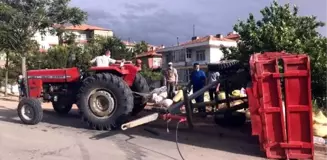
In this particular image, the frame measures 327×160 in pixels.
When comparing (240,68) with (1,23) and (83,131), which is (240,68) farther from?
(1,23)

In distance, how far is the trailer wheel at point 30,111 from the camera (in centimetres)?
1043

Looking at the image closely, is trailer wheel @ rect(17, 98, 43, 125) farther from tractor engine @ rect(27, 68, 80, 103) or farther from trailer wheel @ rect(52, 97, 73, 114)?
trailer wheel @ rect(52, 97, 73, 114)

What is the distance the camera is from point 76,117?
12.0m

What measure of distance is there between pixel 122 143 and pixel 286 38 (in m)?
8.92

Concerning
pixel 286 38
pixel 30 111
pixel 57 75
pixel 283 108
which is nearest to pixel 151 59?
pixel 286 38

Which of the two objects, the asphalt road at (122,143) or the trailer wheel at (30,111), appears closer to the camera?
the asphalt road at (122,143)

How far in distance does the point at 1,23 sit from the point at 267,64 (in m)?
23.4

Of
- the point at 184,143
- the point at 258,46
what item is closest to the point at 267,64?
the point at 184,143

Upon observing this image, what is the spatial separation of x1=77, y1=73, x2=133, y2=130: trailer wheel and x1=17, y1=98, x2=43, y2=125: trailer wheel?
1.40 metres

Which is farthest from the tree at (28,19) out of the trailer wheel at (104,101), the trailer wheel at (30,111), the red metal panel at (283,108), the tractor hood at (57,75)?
the red metal panel at (283,108)

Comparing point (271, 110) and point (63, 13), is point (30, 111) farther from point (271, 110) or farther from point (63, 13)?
point (63, 13)

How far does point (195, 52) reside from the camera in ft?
195

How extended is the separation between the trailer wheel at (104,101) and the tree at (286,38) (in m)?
3.67

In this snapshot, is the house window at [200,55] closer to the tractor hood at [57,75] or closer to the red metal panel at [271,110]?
the tractor hood at [57,75]
